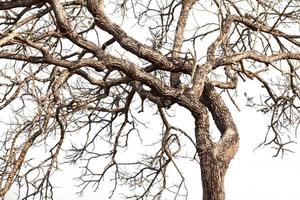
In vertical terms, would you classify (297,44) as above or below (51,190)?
above

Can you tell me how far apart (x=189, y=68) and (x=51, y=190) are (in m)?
2.73

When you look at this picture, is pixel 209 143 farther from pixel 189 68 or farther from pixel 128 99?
pixel 128 99

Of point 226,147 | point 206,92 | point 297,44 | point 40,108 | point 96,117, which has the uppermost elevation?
point 297,44

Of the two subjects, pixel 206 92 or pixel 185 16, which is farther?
pixel 185 16

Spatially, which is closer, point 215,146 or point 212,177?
point 212,177

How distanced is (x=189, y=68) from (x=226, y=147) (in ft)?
3.76

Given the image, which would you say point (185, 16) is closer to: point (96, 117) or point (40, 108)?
point (96, 117)

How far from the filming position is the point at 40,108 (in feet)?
19.5

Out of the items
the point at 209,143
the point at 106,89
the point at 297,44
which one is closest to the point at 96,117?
the point at 106,89

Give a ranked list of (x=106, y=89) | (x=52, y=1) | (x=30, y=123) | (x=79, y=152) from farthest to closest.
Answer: (x=79, y=152) < (x=106, y=89) < (x=30, y=123) < (x=52, y=1)

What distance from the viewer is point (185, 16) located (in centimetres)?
759

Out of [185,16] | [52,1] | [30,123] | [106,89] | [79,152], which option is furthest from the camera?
[79,152]

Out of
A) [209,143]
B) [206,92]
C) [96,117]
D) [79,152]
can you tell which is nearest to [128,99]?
[96,117]

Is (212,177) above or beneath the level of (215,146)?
beneath
